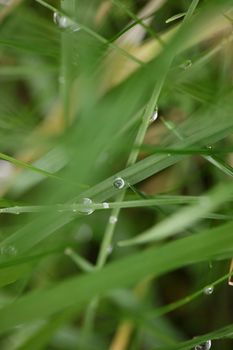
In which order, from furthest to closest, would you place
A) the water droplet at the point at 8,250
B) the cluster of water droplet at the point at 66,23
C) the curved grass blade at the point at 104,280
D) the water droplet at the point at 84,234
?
1. the water droplet at the point at 84,234
2. the cluster of water droplet at the point at 66,23
3. the water droplet at the point at 8,250
4. the curved grass blade at the point at 104,280

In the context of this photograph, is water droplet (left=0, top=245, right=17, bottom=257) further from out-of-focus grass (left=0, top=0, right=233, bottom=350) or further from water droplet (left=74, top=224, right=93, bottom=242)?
water droplet (left=74, top=224, right=93, bottom=242)

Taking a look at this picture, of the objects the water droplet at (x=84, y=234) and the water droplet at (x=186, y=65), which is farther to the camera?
the water droplet at (x=84, y=234)

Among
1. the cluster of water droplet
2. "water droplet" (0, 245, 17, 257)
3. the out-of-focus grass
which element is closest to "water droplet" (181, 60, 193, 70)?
the out-of-focus grass

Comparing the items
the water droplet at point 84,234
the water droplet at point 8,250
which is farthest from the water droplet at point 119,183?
the water droplet at point 84,234

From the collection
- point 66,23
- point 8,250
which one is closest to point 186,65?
point 66,23

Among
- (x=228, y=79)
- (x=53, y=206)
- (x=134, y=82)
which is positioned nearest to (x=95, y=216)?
(x=228, y=79)

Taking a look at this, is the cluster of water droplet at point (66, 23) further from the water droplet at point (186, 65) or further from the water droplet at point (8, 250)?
the water droplet at point (8, 250)

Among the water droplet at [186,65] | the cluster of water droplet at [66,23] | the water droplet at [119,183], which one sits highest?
the cluster of water droplet at [66,23]

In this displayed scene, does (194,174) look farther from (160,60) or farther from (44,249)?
(160,60)

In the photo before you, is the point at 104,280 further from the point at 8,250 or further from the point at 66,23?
the point at 66,23
